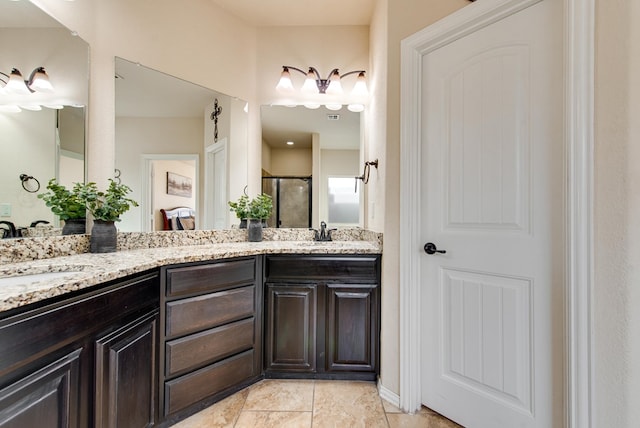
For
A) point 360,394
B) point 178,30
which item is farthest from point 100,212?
point 360,394

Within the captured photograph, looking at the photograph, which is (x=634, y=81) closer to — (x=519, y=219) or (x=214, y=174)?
(x=519, y=219)

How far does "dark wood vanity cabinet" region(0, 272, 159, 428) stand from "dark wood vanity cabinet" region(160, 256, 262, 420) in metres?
0.08

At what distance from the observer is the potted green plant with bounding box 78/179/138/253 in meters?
1.55

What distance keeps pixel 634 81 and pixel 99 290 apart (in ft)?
6.67

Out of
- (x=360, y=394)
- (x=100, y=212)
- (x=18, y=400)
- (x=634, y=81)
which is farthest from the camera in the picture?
(x=360, y=394)

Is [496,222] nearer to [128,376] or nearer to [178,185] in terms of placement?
[128,376]

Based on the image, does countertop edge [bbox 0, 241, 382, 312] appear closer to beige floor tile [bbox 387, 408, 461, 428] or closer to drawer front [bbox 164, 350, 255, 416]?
drawer front [bbox 164, 350, 255, 416]

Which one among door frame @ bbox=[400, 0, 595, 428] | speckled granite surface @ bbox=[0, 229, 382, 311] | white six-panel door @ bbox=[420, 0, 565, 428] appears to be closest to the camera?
speckled granite surface @ bbox=[0, 229, 382, 311]

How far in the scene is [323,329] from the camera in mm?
1780

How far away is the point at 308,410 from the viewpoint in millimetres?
1551

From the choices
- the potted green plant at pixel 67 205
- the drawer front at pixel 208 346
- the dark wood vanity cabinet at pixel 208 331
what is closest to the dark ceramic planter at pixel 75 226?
the potted green plant at pixel 67 205

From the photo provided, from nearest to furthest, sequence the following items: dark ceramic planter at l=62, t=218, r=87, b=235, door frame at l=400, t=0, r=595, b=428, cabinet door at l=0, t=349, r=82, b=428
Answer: cabinet door at l=0, t=349, r=82, b=428 < door frame at l=400, t=0, r=595, b=428 < dark ceramic planter at l=62, t=218, r=87, b=235

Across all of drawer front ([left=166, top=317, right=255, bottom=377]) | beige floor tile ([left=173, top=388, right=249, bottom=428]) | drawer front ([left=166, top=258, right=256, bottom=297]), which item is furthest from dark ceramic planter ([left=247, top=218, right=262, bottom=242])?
beige floor tile ([left=173, top=388, right=249, bottom=428])

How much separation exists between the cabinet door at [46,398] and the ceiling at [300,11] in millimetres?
2471
